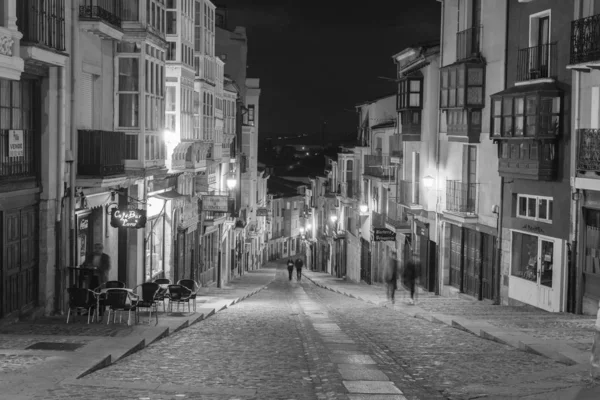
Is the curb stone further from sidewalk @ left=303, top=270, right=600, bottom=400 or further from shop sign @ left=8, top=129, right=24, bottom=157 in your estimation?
shop sign @ left=8, top=129, right=24, bottom=157

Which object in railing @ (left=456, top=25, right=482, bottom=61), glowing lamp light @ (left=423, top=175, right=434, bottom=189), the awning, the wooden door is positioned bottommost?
the wooden door

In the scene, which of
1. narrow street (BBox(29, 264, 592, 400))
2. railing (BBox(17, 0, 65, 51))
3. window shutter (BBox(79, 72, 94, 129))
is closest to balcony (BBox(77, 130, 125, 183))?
window shutter (BBox(79, 72, 94, 129))

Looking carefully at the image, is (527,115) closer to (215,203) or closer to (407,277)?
(407,277)

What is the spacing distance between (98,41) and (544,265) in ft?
46.3

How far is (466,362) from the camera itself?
15.0 m

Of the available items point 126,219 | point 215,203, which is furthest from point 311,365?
point 215,203

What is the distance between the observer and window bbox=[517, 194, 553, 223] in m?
25.7

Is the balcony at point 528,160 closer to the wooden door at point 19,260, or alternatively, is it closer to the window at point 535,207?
the window at point 535,207

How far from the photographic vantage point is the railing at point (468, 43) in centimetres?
3153

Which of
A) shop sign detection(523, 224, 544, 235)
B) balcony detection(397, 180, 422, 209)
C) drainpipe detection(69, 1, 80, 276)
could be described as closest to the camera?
drainpipe detection(69, 1, 80, 276)

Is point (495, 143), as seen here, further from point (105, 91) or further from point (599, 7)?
point (105, 91)

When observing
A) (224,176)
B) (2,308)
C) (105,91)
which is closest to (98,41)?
(105,91)

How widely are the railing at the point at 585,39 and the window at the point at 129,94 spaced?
12.0 metres

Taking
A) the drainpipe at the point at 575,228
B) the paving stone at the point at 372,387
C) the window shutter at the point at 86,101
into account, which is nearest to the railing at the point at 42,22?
the window shutter at the point at 86,101
